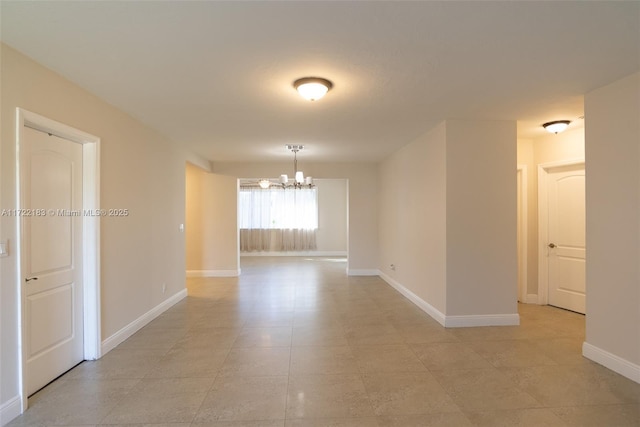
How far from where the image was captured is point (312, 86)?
264 cm

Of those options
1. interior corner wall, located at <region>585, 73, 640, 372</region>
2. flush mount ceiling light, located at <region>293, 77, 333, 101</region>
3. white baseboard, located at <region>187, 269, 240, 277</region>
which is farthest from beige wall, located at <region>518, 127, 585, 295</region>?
white baseboard, located at <region>187, 269, 240, 277</region>

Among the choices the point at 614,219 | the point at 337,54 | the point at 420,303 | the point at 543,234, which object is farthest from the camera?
the point at 543,234

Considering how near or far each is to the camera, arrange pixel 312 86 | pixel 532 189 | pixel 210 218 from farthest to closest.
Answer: pixel 210 218 < pixel 532 189 < pixel 312 86

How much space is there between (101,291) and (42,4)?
2420 millimetres

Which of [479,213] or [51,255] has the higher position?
[479,213]

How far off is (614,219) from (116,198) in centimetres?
468

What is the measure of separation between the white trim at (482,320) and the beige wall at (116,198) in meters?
3.74

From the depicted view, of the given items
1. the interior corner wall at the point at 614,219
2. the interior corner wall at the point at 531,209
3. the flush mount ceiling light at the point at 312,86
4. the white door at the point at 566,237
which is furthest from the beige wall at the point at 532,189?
the flush mount ceiling light at the point at 312,86

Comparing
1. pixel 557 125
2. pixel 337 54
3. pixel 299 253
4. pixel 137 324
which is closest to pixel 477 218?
pixel 557 125

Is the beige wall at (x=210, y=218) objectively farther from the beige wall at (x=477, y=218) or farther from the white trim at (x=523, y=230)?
the white trim at (x=523, y=230)

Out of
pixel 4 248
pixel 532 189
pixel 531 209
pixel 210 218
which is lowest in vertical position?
pixel 4 248

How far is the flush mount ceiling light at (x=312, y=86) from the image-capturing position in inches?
104

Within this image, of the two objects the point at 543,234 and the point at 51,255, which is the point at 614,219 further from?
the point at 51,255

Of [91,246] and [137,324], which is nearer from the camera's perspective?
[91,246]
